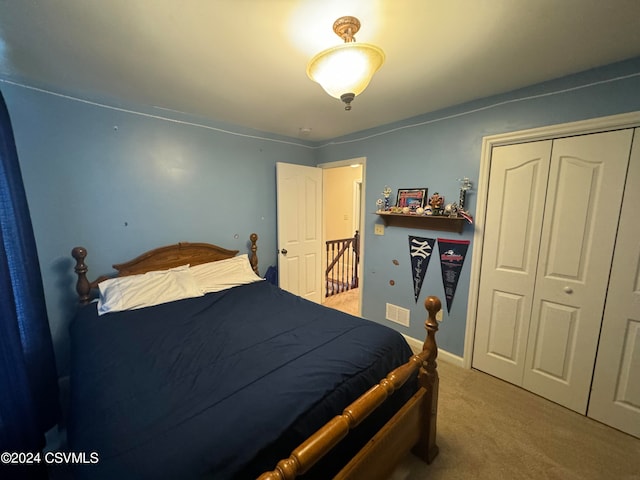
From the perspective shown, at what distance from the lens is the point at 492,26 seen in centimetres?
131

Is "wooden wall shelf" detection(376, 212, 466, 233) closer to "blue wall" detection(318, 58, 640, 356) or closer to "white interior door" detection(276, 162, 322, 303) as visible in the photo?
"blue wall" detection(318, 58, 640, 356)

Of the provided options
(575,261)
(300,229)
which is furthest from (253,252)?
(575,261)

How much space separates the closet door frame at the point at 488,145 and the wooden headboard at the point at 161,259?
7.52 feet

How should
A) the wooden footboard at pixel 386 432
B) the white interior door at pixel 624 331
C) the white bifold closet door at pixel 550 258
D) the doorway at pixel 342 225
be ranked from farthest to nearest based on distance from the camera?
1. the doorway at pixel 342 225
2. the white bifold closet door at pixel 550 258
3. the white interior door at pixel 624 331
4. the wooden footboard at pixel 386 432

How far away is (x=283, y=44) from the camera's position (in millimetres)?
1459

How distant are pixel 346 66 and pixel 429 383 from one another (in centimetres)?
174

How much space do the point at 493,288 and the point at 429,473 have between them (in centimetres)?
149

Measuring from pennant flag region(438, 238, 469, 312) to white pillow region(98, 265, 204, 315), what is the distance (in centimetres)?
229

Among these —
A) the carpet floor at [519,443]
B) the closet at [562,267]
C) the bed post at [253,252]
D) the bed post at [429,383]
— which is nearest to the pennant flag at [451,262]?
the closet at [562,267]

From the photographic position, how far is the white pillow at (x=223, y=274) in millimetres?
2484

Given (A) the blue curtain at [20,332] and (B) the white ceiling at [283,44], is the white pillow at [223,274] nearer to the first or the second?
(A) the blue curtain at [20,332]

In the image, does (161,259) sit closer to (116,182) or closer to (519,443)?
(116,182)

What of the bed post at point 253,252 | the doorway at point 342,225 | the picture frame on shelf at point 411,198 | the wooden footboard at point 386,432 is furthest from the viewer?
the doorway at point 342,225

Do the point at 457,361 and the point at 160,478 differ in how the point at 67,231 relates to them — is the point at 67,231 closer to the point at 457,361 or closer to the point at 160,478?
the point at 160,478
